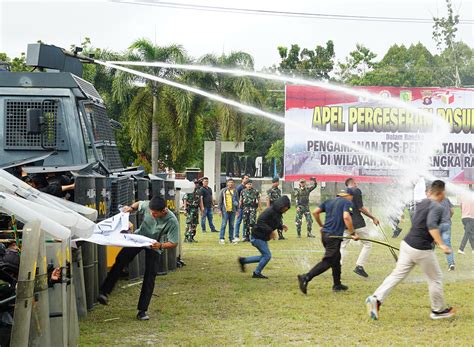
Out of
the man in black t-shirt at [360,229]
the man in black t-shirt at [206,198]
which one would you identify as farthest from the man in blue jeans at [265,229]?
the man in black t-shirt at [206,198]

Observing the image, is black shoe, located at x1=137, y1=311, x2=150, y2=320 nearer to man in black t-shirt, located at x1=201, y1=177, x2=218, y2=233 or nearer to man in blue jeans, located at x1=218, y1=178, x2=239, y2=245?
man in blue jeans, located at x1=218, y1=178, x2=239, y2=245

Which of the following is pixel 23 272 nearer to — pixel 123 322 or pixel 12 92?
pixel 123 322

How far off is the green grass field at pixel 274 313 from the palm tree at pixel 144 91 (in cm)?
1739

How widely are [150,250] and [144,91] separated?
79.1 feet

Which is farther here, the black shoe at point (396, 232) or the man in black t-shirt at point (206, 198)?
the man in black t-shirt at point (206, 198)

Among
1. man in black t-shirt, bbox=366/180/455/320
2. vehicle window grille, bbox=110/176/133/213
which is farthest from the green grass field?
vehicle window grille, bbox=110/176/133/213

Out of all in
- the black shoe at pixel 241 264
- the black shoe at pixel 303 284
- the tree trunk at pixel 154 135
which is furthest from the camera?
the tree trunk at pixel 154 135

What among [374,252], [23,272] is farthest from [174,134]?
[23,272]

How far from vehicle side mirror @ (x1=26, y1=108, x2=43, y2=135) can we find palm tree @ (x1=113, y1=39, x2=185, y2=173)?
2049cm

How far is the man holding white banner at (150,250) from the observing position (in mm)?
10883

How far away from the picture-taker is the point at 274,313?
11.4 metres

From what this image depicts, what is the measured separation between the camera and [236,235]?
24016 millimetres

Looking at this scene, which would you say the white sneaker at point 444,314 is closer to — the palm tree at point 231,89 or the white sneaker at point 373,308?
the white sneaker at point 373,308

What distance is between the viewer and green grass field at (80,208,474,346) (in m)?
9.76
